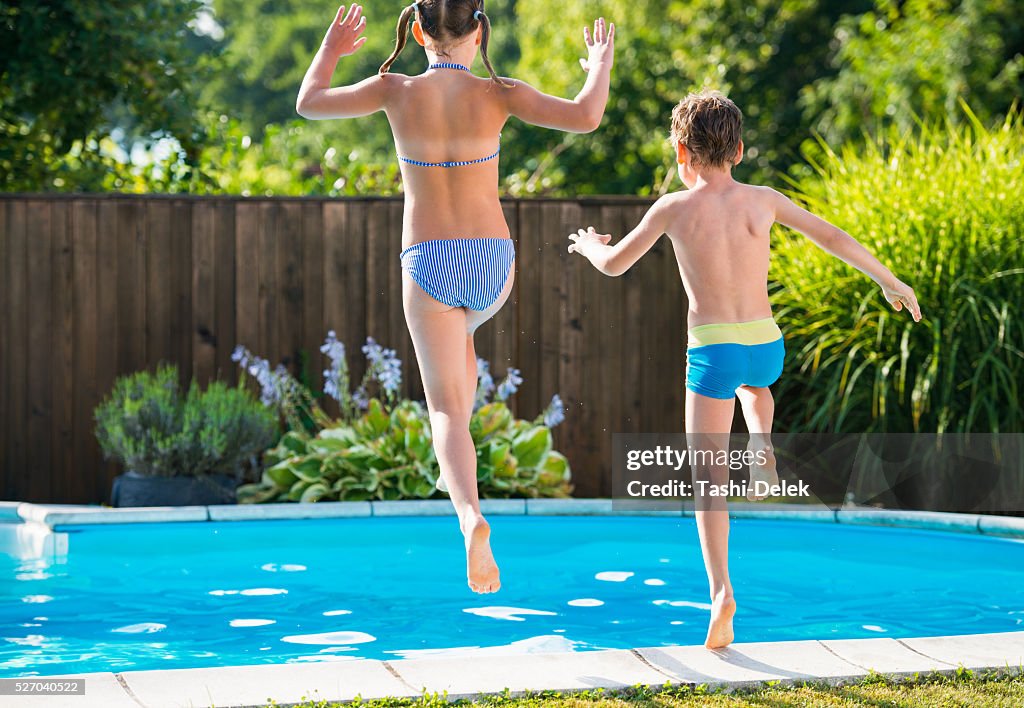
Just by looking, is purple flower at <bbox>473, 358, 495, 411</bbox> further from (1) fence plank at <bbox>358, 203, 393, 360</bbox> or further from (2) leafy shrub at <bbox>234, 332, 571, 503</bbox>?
(1) fence plank at <bbox>358, 203, 393, 360</bbox>

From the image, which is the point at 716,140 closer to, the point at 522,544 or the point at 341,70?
the point at 522,544

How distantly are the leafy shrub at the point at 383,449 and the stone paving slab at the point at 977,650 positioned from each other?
3.13m

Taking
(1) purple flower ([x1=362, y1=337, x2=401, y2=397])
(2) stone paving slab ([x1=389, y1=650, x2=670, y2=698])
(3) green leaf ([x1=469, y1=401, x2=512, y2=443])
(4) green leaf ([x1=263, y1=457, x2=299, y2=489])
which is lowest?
(2) stone paving slab ([x1=389, y1=650, x2=670, y2=698])

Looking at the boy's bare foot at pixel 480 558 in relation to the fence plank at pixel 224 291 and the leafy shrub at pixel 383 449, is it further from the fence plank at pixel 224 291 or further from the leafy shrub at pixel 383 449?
the fence plank at pixel 224 291

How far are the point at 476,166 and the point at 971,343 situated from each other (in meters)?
3.91

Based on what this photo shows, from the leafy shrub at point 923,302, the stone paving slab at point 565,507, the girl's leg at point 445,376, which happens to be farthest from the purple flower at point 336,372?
the girl's leg at point 445,376

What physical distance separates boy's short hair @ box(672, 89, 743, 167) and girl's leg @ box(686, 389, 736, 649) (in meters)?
0.63

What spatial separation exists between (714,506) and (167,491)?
3.82m

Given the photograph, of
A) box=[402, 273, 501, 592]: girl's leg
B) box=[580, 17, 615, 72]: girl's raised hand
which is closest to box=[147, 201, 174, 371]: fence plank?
box=[402, 273, 501, 592]: girl's leg

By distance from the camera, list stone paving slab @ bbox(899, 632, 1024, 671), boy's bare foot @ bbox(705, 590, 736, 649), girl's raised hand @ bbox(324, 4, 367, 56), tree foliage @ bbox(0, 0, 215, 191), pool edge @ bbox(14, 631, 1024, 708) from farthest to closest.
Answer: tree foliage @ bbox(0, 0, 215, 191), girl's raised hand @ bbox(324, 4, 367, 56), boy's bare foot @ bbox(705, 590, 736, 649), stone paving slab @ bbox(899, 632, 1024, 671), pool edge @ bbox(14, 631, 1024, 708)

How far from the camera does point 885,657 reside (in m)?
3.06

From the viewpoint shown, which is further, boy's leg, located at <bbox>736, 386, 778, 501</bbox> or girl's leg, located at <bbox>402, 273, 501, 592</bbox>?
boy's leg, located at <bbox>736, 386, 778, 501</bbox>

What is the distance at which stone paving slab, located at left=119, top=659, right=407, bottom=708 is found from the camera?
8.75 feet

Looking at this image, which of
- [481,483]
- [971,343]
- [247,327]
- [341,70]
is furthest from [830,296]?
[341,70]
